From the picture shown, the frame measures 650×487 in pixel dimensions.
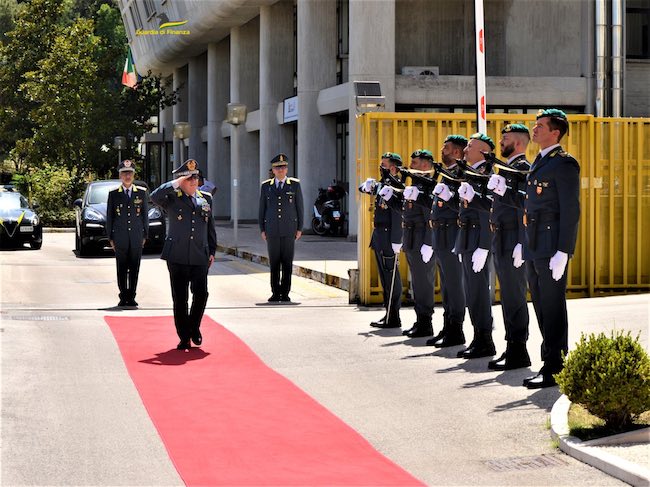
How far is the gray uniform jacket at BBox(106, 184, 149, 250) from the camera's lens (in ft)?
55.1

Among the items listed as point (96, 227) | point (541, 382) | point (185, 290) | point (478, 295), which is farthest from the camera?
point (96, 227)

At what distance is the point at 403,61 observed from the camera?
115ft

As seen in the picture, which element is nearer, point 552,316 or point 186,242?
point 552,316

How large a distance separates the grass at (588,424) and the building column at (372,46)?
74.4 feet

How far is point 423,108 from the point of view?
3253 centimetres

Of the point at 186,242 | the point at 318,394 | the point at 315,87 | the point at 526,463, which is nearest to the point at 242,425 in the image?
the point at 318,394

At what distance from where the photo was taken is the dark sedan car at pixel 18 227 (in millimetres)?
29875

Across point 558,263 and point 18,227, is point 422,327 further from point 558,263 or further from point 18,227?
point 18,227

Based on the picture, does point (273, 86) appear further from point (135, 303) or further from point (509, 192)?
point (509, 192)

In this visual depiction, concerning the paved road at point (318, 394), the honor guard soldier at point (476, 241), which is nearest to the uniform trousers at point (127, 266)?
the paved road at point (318, 394)

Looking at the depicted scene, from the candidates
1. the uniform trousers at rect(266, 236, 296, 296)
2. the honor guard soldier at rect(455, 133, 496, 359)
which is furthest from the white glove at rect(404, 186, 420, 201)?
the uniform trousers at rect(266, 236, 296, 296)

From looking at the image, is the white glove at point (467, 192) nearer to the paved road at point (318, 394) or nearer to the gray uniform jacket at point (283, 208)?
the paved road at point (318, 394)

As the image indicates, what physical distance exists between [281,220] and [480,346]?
621cm

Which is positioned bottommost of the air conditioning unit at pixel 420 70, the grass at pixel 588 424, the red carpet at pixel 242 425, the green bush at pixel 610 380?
the red carpet at pixel 242 425
